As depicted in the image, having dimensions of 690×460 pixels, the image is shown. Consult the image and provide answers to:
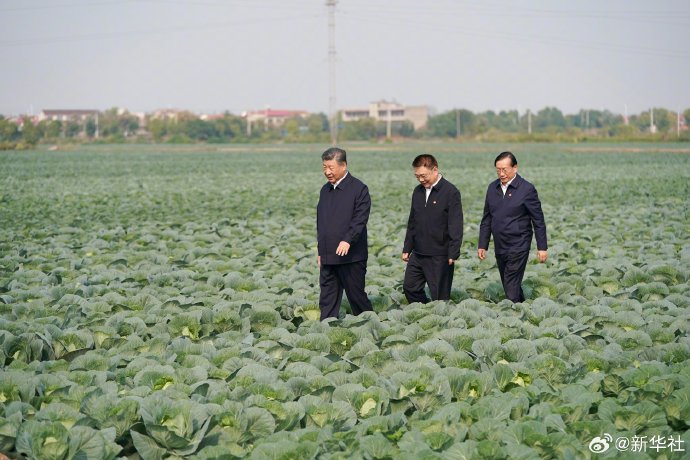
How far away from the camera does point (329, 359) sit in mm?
6113

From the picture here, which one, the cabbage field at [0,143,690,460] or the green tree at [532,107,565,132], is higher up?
the green tree at [532,107,565,132]

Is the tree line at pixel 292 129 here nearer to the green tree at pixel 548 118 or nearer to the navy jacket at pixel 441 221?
the green tree at pixel 548 118

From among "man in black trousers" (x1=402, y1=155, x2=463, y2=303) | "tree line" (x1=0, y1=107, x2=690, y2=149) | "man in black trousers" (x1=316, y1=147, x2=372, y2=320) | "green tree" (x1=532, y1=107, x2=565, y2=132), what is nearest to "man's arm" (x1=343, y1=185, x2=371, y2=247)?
"man in black trousers" (x1=316, y1=147, x2=372, y2=320)

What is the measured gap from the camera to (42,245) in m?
13.3

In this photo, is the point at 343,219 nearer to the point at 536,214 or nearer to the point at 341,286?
the point at 341,286

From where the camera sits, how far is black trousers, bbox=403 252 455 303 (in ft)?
25.9

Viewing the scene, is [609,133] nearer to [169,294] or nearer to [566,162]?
[566,162]

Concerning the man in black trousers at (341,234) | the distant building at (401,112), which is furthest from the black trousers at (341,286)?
the distant building at (401,112)

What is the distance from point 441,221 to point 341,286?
1.01 metres

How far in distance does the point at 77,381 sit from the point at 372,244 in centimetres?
768

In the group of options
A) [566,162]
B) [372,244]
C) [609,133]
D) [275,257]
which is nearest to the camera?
[275,257]

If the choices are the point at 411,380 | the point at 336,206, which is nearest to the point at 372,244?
the point at 336,206

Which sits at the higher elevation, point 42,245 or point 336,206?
point 336,206

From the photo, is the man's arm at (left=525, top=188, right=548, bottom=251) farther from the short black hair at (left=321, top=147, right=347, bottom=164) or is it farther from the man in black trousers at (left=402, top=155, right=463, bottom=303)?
the short black hair at (left=321, top=147, right=347, bottom=164)
